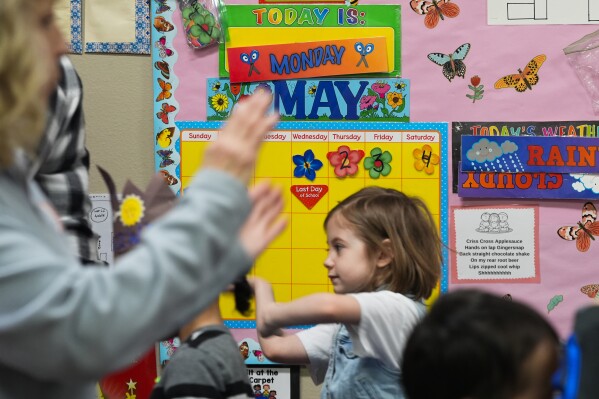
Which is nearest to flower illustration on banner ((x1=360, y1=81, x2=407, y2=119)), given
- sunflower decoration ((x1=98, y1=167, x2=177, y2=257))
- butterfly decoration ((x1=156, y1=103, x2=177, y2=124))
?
butterfly decoration ((x1=156, y1=103, x2=177, y2=124))

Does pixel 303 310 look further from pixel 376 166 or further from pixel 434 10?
pixel 434 10

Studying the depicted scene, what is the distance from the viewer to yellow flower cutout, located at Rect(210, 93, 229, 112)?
1900 mm

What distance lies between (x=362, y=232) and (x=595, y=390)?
2.41 ft

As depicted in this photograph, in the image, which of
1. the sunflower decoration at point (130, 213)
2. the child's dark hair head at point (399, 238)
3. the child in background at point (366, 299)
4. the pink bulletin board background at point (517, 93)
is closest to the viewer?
the sunflower decoration at point (130, 213)

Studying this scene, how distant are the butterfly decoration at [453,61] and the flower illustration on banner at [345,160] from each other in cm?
28

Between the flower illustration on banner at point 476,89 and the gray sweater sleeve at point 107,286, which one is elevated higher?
the flower illustration on banner at point 476,89

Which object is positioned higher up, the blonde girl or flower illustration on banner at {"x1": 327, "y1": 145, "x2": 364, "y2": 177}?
flower illustration on banner at {"x1": 327, "y1": 145, "x2": 364, "y2": 177}

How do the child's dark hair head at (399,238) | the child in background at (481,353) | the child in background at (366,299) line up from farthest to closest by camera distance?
1. the child's dark hair head at (399,238)
2. the child in background at (366,299)
3. the child in background at (481,353)

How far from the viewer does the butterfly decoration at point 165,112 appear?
190 centimetres

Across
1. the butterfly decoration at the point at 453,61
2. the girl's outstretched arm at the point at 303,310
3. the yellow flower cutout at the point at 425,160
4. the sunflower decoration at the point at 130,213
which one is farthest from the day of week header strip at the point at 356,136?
the sunflower decoration at the point at 130,213

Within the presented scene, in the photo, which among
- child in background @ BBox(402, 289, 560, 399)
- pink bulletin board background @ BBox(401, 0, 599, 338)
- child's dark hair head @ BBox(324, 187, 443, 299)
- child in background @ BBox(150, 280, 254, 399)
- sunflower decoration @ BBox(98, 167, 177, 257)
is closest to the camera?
child in background @ BBox(402, 289, 560, 399)

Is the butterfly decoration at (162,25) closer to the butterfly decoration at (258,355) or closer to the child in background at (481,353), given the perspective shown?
the butterfly decoration at (258,355)

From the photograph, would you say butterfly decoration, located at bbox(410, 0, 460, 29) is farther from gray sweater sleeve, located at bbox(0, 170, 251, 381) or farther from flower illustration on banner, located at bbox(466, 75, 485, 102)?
gray sweater sleeve, located at bbox(0, 170, 251, 381)

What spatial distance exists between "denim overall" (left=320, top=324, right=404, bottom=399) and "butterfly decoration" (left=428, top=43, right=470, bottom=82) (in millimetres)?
747
